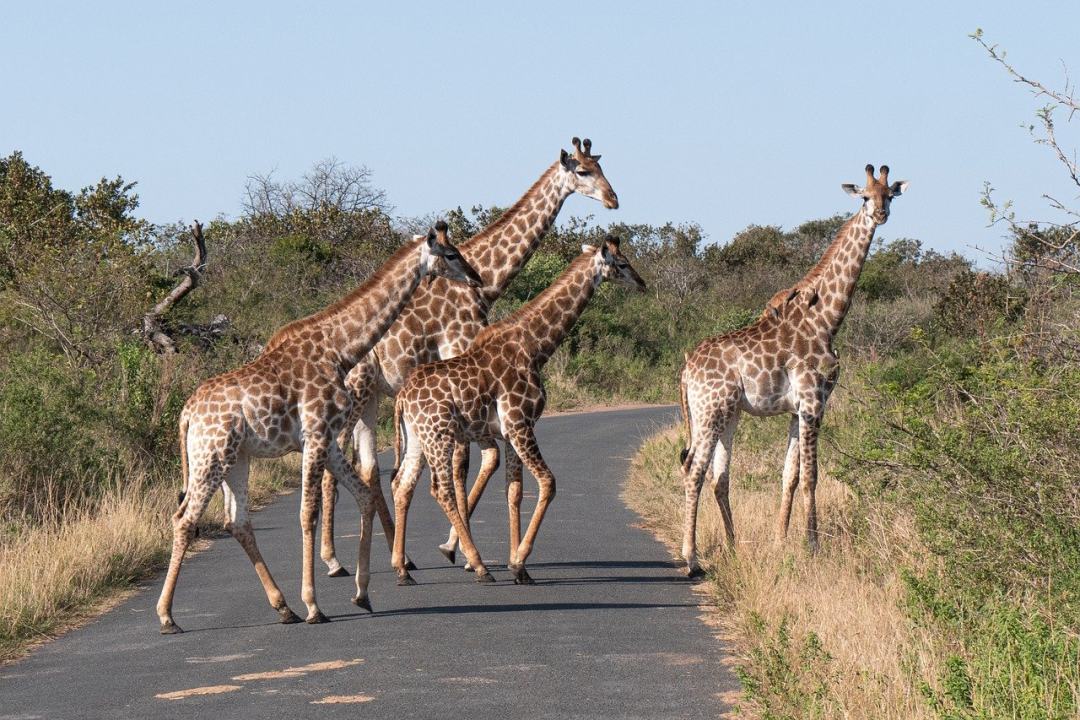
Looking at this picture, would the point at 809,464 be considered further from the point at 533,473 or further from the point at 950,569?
the point at 950,569

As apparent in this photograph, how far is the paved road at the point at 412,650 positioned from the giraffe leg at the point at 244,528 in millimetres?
157

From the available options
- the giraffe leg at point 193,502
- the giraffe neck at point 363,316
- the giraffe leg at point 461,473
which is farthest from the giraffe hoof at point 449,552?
the giraffe leg at point 193,502

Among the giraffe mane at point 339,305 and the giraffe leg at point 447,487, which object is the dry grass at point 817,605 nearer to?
the giraffe leg at point 447,487

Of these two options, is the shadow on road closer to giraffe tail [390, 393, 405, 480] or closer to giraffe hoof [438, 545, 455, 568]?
giraffe tail [390, 393, 405, 480]

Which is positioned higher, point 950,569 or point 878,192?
point 878,192

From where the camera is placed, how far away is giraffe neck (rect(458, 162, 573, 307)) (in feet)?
43.8

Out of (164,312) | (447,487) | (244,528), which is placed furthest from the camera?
(164,312)

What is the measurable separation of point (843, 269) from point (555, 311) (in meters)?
2.69

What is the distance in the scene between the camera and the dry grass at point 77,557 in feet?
32.5

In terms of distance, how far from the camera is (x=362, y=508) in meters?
10.4

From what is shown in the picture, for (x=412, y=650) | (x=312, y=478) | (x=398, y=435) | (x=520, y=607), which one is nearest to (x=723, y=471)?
(x=520, y=607)

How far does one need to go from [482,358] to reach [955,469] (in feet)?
13.2

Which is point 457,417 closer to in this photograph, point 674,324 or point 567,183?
point 567,183

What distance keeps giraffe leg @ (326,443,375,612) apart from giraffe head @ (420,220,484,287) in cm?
175
